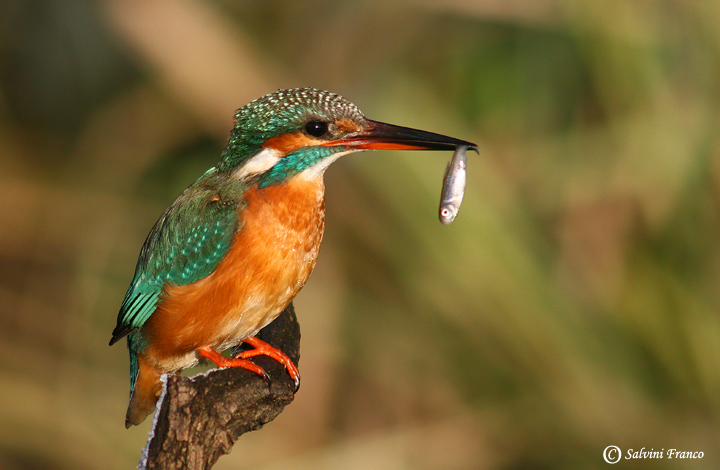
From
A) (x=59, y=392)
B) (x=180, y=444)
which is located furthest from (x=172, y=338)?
(x=59, y=392)

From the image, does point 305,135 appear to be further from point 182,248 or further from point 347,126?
point 182,248

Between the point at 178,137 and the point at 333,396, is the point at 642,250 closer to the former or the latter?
the point at 333,396

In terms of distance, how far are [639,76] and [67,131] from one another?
129 inches

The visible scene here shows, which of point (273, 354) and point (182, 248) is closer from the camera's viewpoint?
point (182, 248)

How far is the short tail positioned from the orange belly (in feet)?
0.75

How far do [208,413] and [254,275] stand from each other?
479mm

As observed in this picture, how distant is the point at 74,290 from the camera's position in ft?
14.3

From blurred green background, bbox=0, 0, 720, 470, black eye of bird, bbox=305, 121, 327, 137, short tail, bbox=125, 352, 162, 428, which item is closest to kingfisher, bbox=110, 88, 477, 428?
black eye of bird, bbox=305, 121, 327, 137

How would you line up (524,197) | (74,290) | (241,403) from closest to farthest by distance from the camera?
(241,403) < (524,197) < (74,290)

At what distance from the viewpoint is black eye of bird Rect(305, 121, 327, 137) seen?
2.52 metres

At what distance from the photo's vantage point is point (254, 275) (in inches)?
97.7

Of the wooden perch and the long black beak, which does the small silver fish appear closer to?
the long black beak

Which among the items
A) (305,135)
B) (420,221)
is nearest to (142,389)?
(305,135)

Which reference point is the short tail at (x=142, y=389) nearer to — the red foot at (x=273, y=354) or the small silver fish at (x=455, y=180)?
the red foot at (x=273, y=354)
